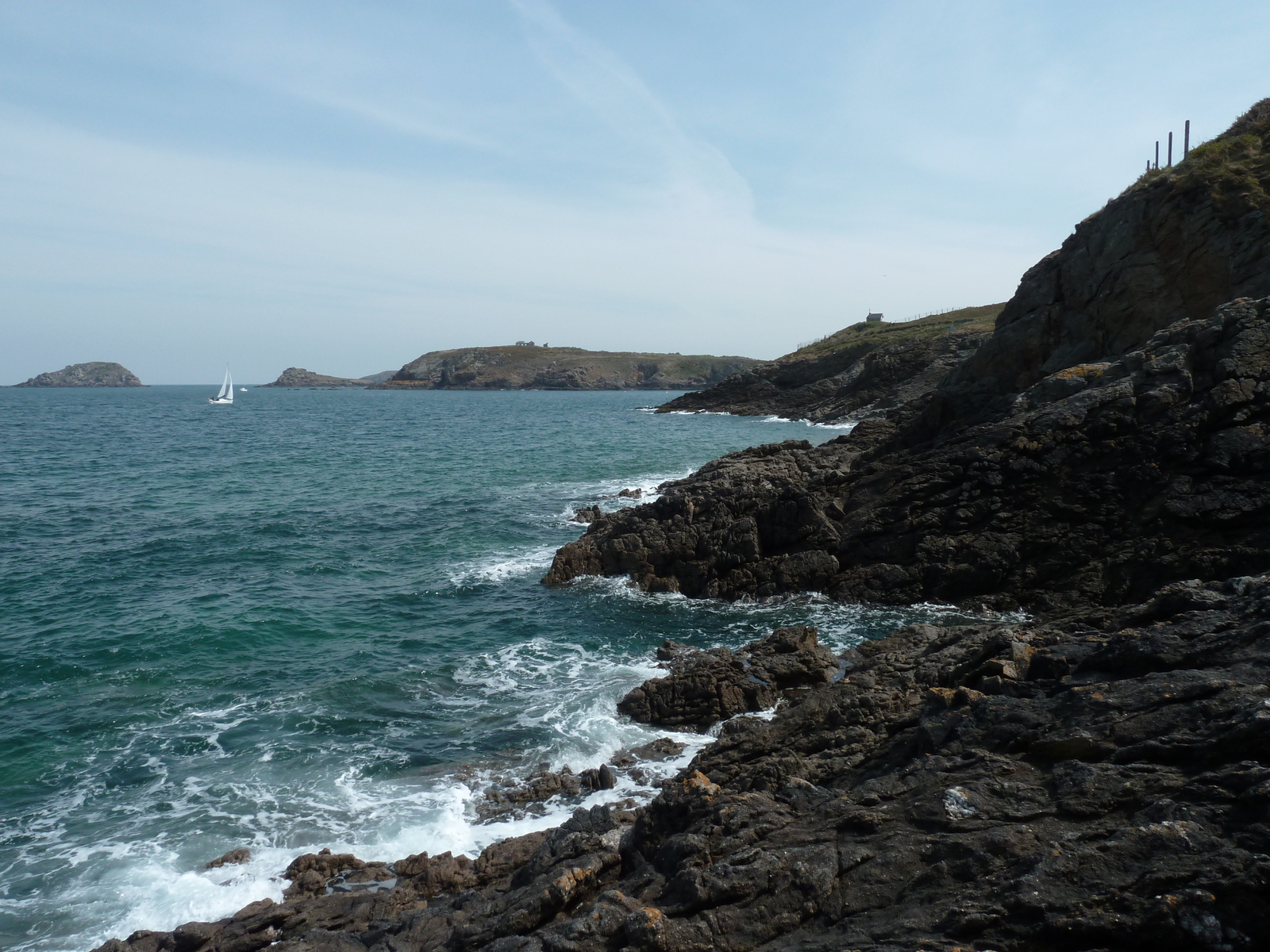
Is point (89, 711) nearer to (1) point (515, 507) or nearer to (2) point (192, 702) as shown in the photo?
(2) point (192, 702)

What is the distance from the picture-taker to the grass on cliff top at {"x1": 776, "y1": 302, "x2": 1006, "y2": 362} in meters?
89.9

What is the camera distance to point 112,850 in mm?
12375

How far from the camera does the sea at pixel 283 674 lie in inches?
490

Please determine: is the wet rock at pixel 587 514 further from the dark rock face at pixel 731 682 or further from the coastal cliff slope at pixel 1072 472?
the dark rock face at pixel 731 682

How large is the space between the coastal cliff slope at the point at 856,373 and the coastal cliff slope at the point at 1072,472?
26132 millimetres

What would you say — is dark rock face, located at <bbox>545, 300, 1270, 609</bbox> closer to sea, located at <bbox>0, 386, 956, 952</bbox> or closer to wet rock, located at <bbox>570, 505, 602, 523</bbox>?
sea, located at <bbox>0, 386, 956, 952</bbox>

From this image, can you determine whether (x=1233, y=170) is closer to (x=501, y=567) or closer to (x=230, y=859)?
(x=501, y=567)

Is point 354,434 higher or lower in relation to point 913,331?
lower

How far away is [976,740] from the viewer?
925cm

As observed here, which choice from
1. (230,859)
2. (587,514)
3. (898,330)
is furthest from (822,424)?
(230,859)

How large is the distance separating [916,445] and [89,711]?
26847mm

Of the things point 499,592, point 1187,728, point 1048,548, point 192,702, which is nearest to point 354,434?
point 499,592

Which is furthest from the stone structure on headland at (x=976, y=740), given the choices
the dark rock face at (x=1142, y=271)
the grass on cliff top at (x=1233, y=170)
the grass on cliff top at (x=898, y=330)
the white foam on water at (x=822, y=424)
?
the grass on cliff top at (x=898, y=330)

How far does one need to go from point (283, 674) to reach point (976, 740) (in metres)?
16.2
